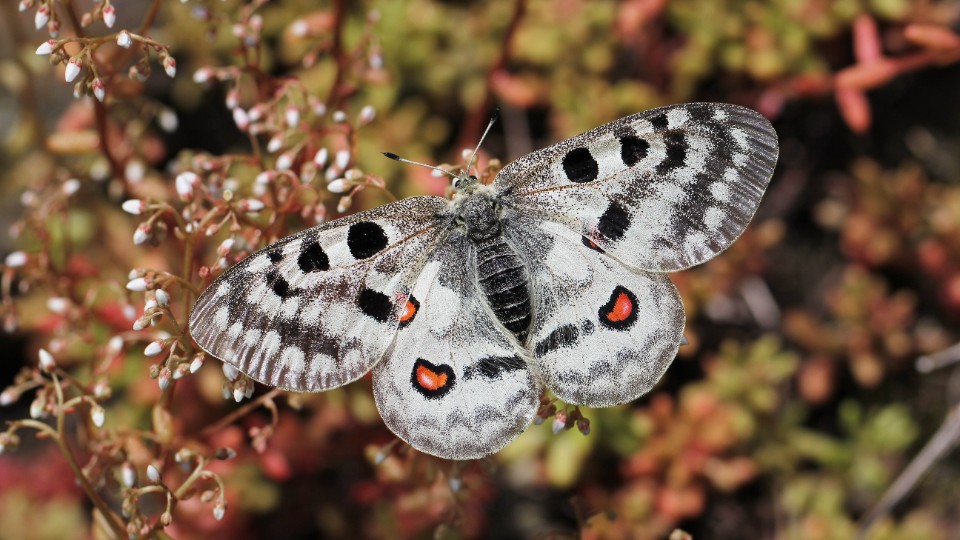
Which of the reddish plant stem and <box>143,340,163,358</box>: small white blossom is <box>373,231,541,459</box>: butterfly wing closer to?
<box>143,340,163,358</box>: small white blossom

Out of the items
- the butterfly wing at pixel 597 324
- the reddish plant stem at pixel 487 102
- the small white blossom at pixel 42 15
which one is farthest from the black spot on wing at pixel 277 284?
the reddish plant stem at pixel 487 102

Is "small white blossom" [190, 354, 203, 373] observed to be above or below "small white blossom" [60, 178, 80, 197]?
above

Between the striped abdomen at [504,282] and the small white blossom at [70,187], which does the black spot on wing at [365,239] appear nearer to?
the striped abdomen at [504,282]

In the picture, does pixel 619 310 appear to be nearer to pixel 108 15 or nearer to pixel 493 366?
pixel 493 366

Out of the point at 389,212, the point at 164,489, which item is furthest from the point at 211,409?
the point at 389,212

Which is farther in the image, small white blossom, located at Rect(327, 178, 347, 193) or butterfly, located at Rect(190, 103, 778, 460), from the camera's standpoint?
small white blossom, located at Rect(327, 178, 347, 193)

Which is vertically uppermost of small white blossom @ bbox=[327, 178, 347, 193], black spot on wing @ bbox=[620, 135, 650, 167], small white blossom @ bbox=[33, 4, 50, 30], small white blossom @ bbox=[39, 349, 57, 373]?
small white blossom @ bbox=[33, 4, 50, 30]

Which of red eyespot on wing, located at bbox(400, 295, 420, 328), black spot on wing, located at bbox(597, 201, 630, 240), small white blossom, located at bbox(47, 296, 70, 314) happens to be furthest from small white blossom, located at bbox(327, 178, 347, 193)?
small white blossom, located at bbox(47, 296, 70, 314)
